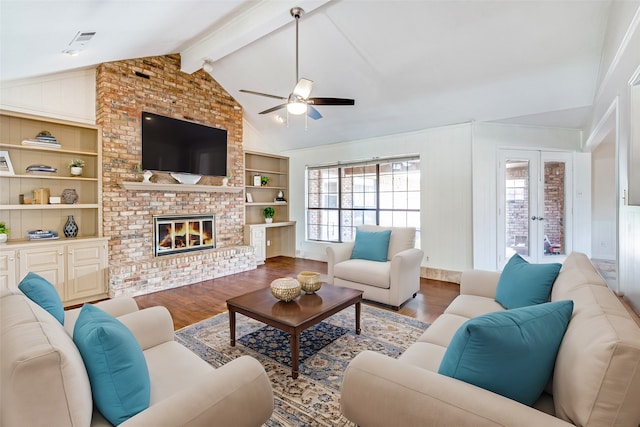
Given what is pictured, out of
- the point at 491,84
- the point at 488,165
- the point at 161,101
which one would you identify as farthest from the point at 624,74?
the point at 161,101

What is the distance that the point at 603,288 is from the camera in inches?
58.2

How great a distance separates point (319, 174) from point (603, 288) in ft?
18.1

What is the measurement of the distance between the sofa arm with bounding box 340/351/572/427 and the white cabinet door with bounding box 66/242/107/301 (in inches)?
159

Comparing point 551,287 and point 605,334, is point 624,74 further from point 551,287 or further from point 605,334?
point 605,334

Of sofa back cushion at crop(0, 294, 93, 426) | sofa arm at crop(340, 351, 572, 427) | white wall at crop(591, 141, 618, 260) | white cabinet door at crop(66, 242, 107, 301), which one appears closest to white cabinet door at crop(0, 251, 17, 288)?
white cabinet door at crop(66, 242, 107, 301)

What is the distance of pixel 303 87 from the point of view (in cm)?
302

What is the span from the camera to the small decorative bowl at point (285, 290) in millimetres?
2535

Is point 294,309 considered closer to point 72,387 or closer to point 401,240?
point 72,387

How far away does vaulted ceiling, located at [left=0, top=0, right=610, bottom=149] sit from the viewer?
2.74 metres

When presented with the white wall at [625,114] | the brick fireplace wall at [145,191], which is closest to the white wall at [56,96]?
the brick fireplace wall at [145,191]

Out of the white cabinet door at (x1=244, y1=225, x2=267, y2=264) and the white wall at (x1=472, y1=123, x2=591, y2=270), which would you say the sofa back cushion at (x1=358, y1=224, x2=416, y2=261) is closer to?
the white wall at (x1=472, y1=123, x2=591, y2=270)

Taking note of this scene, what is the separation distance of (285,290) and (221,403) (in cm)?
146

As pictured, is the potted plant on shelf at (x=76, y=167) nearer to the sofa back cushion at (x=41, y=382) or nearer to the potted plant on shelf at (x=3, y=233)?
the potted plant on shelf at (x=3, y=233)

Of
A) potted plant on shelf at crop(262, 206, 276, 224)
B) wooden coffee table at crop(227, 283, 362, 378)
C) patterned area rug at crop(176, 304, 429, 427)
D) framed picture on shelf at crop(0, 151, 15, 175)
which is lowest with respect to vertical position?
patterned area rug at crop(176, 304, 429, 427)
